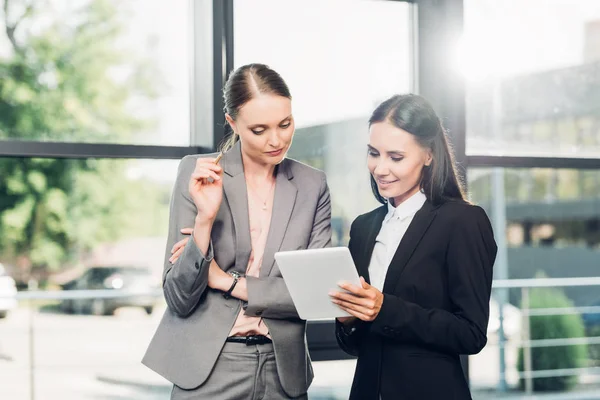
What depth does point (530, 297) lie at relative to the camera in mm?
5414

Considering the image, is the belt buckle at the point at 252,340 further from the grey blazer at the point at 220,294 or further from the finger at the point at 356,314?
the finger at the point at 356,314

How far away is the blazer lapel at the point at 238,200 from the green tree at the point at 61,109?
996 millimetres

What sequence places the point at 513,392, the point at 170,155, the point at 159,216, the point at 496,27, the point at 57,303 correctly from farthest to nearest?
the point at 513,392 → the point at 57,303 → the point at 159,216 → the point at 496,27 → the point at 170,155

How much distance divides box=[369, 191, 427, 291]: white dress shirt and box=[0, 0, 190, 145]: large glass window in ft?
3.53

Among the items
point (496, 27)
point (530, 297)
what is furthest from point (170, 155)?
point (530, 297)

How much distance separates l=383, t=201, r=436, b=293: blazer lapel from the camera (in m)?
1.83

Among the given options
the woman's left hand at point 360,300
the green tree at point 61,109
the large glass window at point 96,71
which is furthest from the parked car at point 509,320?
the woman's left hand at point 360,300

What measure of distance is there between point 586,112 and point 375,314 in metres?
2.25

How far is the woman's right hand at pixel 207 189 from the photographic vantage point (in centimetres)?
178

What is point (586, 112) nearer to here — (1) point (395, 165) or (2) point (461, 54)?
(2) point (461, 54)

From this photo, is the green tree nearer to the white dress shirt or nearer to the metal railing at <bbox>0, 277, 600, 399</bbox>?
the metal railing at <bbox>0, 277, 600, 399</bbox>

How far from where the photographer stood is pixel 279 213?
1907 mm

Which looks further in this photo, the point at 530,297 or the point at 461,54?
the point at 530,297

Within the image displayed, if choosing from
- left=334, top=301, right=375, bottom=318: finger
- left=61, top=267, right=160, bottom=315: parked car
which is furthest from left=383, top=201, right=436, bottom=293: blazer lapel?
left=61, top=267, right=160, bottom=315: parked car
